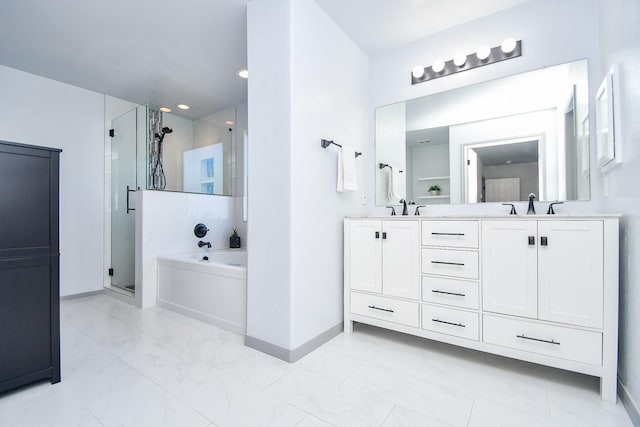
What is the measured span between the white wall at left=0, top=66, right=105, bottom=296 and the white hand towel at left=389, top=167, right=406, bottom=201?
3.43 m

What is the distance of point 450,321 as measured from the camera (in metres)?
1.87

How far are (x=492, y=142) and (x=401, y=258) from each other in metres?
1.11

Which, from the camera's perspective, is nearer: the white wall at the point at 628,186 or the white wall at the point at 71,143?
the white wall at the point at 628,186

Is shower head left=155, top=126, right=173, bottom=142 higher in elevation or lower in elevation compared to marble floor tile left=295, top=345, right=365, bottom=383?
higher

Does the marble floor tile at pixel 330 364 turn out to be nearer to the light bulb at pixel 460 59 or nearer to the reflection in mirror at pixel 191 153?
the light bulb at pixel 460 59

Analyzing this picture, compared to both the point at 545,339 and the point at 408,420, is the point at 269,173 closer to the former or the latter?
the point at 408,420

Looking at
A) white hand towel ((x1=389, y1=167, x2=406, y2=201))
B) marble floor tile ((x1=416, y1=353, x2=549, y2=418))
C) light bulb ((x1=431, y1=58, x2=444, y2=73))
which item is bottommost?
marble floor tile ((x1=416, y1=353, x2=549, y2=418))

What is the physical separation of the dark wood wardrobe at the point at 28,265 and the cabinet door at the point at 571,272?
Answer: 2647 mm

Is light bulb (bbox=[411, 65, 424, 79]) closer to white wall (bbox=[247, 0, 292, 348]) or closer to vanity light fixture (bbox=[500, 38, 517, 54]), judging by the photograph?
vanity light fixture (bbox=[500, 38, 517, 54])

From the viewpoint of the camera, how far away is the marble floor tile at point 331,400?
1.33 meters

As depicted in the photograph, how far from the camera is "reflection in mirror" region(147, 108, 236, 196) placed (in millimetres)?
3709

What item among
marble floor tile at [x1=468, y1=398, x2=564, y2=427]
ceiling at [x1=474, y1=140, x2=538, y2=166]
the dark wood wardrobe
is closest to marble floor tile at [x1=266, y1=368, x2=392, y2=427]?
marble floor tile at [x1=468, y1=398, x2=564, y2=427]

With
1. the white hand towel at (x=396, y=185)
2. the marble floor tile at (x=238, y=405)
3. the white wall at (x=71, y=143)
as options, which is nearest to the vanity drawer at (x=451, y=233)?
the white hand towel at (x=396, y=185)

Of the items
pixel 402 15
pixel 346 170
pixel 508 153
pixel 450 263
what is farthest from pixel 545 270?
pixel 402 15
